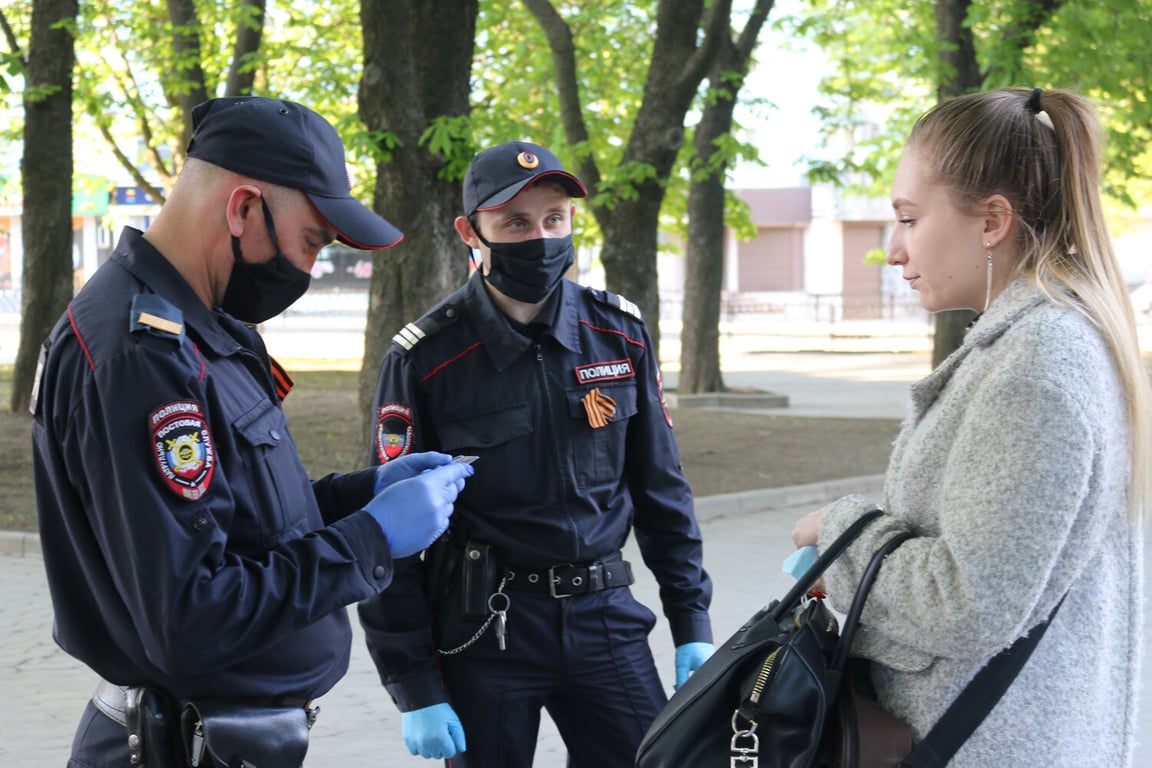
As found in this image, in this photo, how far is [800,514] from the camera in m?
9.88

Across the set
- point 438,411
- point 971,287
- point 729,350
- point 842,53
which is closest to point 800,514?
point 438,411

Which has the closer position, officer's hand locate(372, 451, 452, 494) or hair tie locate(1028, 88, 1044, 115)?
hair tie locate(1028, 88, 1044, 115)

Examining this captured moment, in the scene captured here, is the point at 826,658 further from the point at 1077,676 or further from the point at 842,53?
the point at 842,53

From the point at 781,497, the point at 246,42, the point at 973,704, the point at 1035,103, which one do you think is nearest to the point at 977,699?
the point at 973,704

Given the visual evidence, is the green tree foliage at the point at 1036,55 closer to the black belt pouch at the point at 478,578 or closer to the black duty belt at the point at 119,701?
the black belt pouch at the point at 478,578

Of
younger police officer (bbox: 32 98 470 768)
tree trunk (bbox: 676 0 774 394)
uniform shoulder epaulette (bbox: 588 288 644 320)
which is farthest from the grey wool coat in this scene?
tree trunk (bbox: 676 0 774 394)

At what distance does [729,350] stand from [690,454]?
1923 cm

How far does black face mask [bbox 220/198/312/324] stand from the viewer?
2303 millimetres

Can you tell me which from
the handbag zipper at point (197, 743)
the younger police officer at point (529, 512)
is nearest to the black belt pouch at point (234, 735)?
the handbag zipper at point (197, 743)

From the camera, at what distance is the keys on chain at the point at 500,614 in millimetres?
2986

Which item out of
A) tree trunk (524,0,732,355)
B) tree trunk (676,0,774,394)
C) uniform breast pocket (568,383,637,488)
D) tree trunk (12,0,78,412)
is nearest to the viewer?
uniform breast pocket (568,383,637,488)

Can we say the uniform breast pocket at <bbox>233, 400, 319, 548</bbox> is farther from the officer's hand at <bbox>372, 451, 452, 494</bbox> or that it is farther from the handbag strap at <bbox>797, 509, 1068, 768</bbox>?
the handbag strap at <bbox>797, 509, 1068, 768</bbox>

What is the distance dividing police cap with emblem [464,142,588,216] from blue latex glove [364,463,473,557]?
1026mm

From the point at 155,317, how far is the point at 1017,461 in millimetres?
1353
